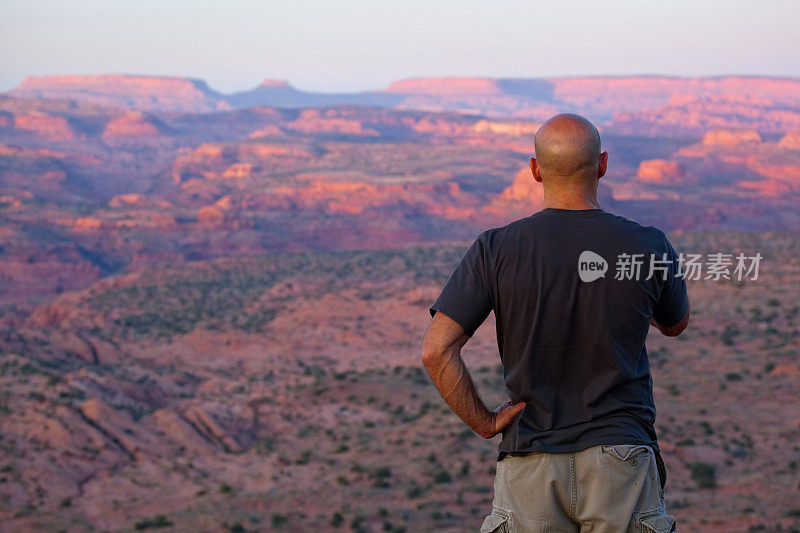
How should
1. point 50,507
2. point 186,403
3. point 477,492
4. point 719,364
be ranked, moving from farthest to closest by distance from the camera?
point 186,403 → point 719,364 → point 50,507 → point 477,492

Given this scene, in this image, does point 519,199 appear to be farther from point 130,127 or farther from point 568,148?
point 130,127

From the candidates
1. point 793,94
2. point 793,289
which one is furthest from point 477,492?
point 793,94

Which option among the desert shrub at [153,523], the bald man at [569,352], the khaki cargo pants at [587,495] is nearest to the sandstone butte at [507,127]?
the desert shrub at [153,523]

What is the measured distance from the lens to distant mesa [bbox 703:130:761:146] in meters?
85.9

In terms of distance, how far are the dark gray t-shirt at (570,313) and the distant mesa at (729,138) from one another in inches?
3556

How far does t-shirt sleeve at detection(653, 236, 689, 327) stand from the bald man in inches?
0.7

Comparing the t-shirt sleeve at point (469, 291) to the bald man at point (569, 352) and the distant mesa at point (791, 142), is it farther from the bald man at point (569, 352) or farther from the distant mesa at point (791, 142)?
the distant mesa at point (791, 142)

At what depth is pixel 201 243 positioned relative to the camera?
52000 mm

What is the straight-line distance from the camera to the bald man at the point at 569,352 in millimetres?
2191

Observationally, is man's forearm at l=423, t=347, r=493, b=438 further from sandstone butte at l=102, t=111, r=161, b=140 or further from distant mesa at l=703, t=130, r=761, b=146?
sandstone butte at l=102, t=111, r=161, b=140

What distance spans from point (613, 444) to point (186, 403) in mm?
16137

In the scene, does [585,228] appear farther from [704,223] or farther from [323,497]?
[704,223]

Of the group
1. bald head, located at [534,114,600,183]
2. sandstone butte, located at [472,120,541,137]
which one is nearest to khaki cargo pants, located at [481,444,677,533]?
bald head, located at [534,114,600,183]

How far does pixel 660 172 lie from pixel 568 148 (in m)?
72.7
